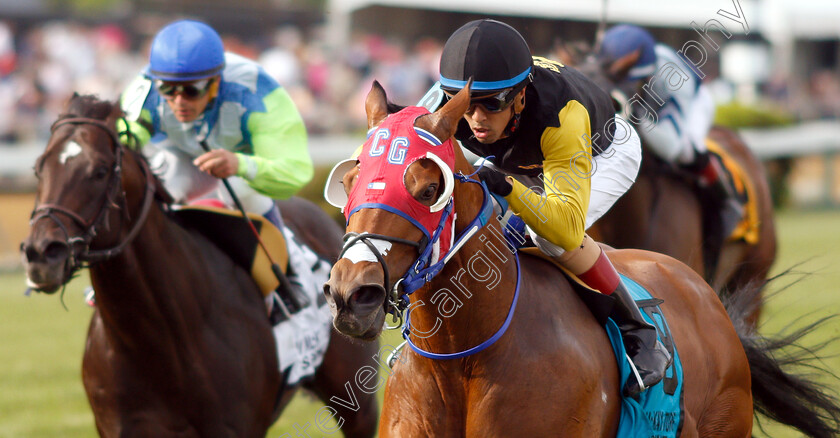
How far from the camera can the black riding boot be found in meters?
3.13

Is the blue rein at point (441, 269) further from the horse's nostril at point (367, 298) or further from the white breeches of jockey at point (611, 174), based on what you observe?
the white breeches of jockey at point (611, 174)

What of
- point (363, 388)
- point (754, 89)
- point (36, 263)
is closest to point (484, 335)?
point (36, 263)

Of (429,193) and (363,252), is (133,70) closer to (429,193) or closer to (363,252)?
(429,193)

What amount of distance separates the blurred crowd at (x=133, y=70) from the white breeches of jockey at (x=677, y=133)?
647 cm

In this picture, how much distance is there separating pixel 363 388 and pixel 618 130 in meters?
2.15

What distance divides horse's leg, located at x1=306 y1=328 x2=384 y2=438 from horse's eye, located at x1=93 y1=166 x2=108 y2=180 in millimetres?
1592

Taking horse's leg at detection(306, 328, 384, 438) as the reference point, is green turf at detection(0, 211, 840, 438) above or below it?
below

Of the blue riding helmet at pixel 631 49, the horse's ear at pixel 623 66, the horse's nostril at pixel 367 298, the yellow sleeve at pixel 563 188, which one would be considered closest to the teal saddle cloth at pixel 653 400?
the yellow sleeve at pixel 563 188

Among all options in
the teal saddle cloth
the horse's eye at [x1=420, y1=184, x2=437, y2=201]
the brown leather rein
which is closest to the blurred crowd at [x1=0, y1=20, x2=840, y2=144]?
the brown leather rein

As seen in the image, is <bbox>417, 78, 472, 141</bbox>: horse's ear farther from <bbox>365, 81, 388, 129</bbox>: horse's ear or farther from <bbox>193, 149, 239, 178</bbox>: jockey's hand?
<bbox>193, 149, 239, 178</bbox>: jockey's hand

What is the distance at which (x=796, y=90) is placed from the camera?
72.3 feet

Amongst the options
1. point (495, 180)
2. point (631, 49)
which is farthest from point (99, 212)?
point (631, 49)

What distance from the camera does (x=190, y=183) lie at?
496cm

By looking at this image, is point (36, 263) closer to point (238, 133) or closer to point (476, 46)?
point (238, 133)
